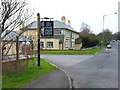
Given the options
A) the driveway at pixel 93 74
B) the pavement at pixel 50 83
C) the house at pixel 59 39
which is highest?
the house at pixel 59 39

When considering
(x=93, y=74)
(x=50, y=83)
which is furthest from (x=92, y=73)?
(x=50, y=83)

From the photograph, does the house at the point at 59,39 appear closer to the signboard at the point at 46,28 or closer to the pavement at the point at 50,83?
the signboard at the point at 46,28

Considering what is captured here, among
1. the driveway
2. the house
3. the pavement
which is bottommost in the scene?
the driveway

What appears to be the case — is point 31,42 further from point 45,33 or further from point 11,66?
point 11,66

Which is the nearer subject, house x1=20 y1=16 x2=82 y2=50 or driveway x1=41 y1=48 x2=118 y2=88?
driveway x1=41 y1=48 x2=118 y2=88

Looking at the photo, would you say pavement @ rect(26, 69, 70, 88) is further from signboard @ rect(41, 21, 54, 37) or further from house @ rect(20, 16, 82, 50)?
house @ rect(20, 16, 82, 50)

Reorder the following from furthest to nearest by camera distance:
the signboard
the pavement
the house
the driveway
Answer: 1. the house
2. the signboard
3. the driveway
4. the pavement

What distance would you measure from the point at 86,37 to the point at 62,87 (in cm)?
8389

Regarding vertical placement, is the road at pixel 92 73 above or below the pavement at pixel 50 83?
below

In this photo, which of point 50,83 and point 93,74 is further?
point 93,74

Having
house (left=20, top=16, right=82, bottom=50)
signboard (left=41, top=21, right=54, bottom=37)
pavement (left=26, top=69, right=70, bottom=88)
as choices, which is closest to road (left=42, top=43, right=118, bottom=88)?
pavement (left=26, top=69, right=70, bottom=88)

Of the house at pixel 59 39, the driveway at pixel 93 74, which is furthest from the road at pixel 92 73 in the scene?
the house at pixel 59 39

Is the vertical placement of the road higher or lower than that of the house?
lower

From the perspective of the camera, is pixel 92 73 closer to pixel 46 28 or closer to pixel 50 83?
pixel 46 28
